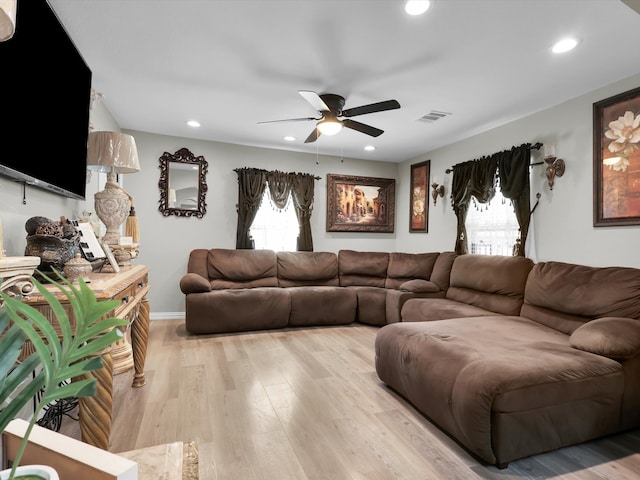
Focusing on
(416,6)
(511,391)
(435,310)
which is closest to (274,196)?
(435,310)

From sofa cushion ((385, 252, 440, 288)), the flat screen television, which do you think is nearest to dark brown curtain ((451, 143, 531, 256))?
sofa cushion ((385, 252, 440, 288))

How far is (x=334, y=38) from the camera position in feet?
7.56

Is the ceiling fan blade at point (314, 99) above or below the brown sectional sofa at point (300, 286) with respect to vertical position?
above

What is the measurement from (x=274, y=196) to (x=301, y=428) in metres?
3.61

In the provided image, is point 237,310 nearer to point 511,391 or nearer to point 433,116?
point 511,391

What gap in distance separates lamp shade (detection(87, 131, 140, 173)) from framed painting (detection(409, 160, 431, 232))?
→ 4.14 metres

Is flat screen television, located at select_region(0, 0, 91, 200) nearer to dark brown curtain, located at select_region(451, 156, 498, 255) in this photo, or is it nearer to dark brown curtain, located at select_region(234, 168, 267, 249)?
dark brown curtain, located at select_region(234, 168, 267, 249)

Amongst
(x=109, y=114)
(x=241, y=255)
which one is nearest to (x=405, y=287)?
(x=241, y=255)

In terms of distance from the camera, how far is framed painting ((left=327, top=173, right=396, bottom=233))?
5.53 meters

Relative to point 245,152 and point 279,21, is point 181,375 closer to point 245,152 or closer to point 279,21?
A: point 279,21

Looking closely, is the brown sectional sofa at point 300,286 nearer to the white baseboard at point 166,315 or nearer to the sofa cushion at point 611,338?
the white baseboard at point 166,315

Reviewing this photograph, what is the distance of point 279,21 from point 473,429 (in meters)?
2.65

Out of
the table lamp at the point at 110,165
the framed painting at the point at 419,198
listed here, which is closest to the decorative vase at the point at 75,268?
the table lamp at the point at 110,165

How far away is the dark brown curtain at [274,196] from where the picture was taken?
4.89 meters
